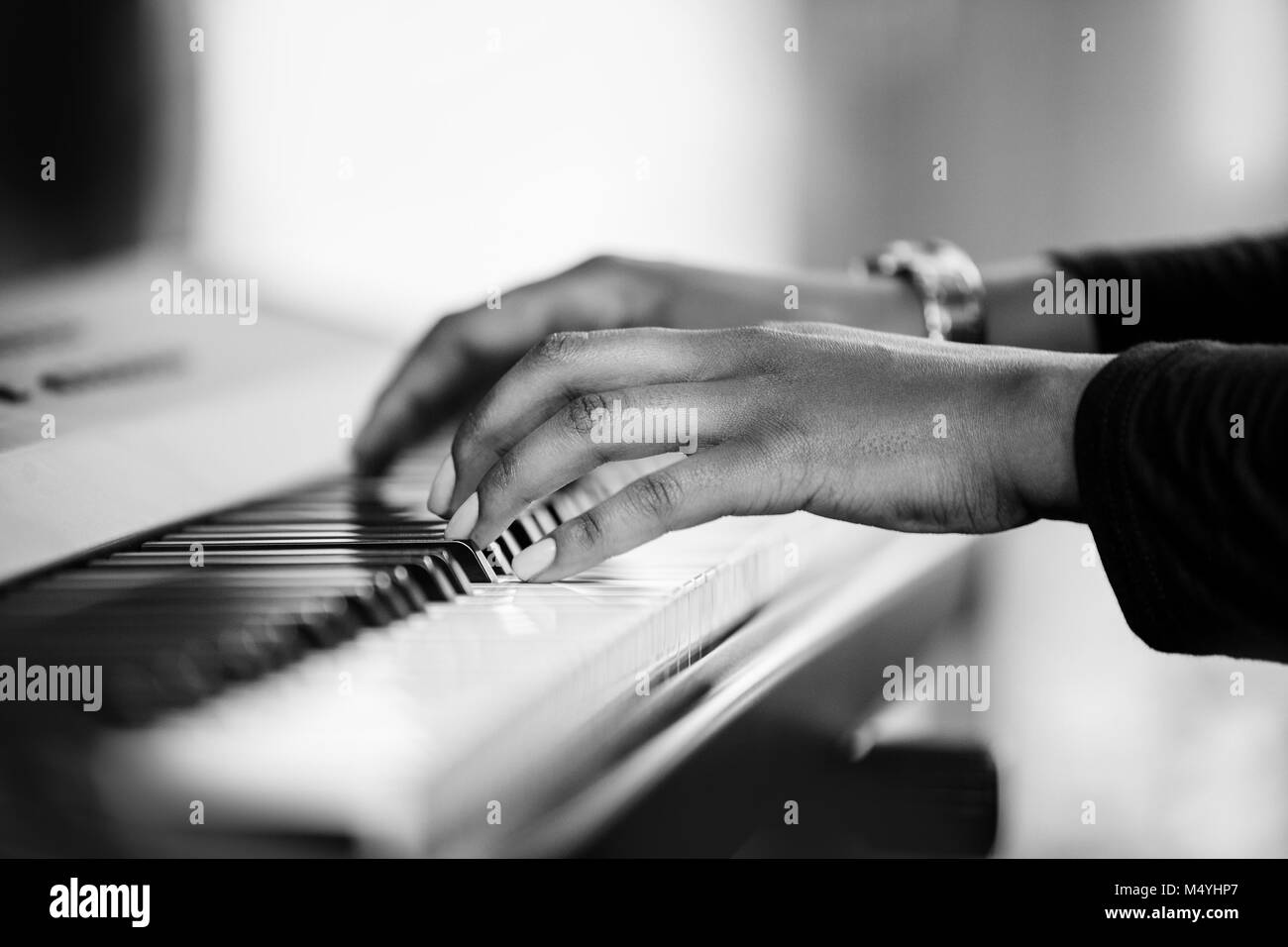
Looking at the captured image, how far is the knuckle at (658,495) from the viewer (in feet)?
1.77

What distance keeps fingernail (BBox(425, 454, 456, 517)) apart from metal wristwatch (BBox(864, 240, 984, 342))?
454mm

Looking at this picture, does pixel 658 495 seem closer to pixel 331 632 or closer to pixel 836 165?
pixel 331 632

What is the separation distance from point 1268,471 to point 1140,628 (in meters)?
0.09

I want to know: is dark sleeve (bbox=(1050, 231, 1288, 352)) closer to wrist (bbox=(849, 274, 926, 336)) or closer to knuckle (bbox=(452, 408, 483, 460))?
wrist (bbox=(849, 274, 926, 336))

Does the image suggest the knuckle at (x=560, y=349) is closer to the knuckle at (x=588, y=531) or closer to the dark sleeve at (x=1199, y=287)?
the knuckle at (x=588, y=531)

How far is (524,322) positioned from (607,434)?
0.24 metres

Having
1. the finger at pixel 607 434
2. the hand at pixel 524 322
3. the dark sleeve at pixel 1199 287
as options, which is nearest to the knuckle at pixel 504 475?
the finger at pixel 607 434

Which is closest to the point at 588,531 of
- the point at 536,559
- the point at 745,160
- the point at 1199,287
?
the point at 536,559

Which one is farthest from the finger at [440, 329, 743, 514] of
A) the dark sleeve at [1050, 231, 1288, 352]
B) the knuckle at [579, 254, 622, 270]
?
the dark sleeve at [1050, 231, 1288, 352]

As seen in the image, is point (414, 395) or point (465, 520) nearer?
point (465, 520)

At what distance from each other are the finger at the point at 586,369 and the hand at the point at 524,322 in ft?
0.53

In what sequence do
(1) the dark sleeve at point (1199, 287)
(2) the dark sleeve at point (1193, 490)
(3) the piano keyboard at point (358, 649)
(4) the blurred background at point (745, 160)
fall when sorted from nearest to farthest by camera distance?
(3) the piano keyboard at point (358, 649) < (2) the dark sleeve at point (1193, 490) < (4) the blurred background at point (745, 160) < (1) the dark sleeve at point (1199, 287)

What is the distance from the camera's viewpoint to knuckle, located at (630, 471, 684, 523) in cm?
54

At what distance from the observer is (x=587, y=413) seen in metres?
0.55
